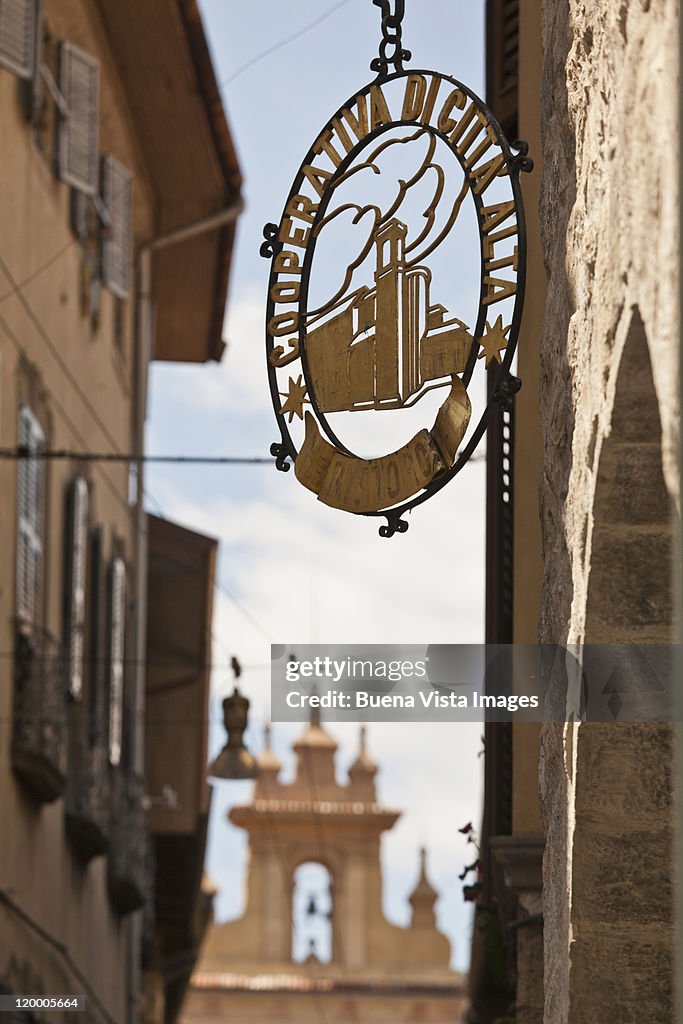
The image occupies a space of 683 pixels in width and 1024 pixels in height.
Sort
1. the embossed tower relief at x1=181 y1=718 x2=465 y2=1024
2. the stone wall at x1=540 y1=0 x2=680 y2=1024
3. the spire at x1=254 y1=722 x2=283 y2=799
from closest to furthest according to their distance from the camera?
1. the stone wall at x1=540 y1=0 x2=680 y2=1024
2. the embossed tower relief at x1=181 y1=718 x2=465 y2=1024
3. the spire at x1=254 y1=722 x2=283 y2=799

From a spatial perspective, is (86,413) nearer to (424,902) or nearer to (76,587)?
(76,587)

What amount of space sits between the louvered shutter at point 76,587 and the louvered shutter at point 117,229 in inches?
107

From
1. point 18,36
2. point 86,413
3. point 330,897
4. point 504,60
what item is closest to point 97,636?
point 86,413

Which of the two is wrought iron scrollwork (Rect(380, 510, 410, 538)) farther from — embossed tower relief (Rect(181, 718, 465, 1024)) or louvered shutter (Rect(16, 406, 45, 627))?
embossed tower relief (Rect(181, 718, 465, 1024))

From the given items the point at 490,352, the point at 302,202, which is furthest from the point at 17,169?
the point at 490,352

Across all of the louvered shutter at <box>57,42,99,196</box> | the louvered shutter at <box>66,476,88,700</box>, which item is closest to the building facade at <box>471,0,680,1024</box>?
the louvered shutter at <box>66,476,88,700</box>

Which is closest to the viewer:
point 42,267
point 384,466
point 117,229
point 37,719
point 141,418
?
point 384,466

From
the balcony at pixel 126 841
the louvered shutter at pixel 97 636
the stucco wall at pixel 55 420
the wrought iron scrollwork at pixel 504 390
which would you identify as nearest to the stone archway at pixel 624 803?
the wrought iron scrollwork at pixel 504 390

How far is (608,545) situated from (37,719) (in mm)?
8886

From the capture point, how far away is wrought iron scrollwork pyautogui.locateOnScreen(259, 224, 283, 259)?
7.12 meters

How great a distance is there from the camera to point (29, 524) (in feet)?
48.3

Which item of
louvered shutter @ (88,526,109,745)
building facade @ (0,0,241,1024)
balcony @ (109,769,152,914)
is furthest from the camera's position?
balcony @ (109,769,152,914)

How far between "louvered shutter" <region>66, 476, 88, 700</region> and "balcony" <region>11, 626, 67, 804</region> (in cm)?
121

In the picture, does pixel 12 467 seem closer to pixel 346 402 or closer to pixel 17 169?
pixel 17 169
